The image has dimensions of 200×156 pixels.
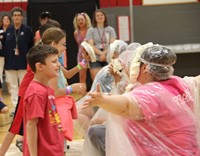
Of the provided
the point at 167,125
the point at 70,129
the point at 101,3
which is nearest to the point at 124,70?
the point at 70,129

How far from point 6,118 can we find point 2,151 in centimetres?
247

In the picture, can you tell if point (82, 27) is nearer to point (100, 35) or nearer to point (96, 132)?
point (100, 35)

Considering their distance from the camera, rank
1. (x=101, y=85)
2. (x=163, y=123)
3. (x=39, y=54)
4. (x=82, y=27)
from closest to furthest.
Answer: (x=163, y=123), (x=39, y=54), (x=101, y=85), (x=82, y=27)

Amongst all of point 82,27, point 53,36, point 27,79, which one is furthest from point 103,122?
point 82,27

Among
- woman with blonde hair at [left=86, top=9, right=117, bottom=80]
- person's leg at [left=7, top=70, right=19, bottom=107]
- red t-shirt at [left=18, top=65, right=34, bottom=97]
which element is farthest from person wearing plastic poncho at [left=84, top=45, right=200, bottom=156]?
person's leg at [left=7, top=70, right=19, bottom=107]

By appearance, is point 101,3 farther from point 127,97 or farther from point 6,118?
point 127,97

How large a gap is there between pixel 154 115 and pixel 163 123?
8 centimetres

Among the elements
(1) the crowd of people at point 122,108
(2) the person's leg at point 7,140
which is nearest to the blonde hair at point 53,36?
(1) the crowd of people at point 122,108

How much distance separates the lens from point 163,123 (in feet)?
7.22

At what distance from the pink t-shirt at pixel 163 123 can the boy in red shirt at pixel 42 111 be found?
631 mm

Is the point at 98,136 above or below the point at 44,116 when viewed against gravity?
below

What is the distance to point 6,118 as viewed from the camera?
20.4 ft

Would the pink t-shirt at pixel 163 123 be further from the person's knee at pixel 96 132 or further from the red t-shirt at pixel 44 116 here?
the person's knee at pixel 96 132

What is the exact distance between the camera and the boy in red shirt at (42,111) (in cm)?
259
